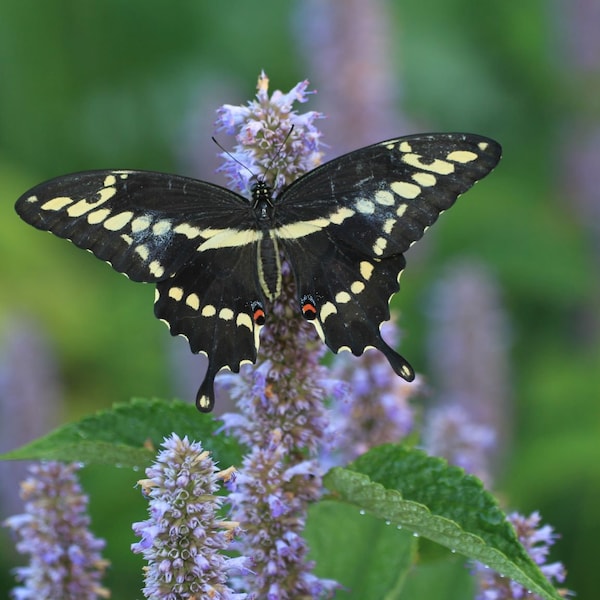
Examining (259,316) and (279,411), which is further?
(259,316)

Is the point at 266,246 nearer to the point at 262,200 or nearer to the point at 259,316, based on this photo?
the point at 262,200

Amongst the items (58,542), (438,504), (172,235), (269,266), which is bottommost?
(58,542)

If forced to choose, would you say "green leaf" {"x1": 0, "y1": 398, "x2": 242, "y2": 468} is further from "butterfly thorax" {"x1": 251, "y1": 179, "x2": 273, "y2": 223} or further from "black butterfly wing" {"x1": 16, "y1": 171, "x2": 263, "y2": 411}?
"butterfly thorax" {"x1": 251, "y1": 179, "x2": 273, "y2": 223}

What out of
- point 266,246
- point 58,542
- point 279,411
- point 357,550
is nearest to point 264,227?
point 266,246

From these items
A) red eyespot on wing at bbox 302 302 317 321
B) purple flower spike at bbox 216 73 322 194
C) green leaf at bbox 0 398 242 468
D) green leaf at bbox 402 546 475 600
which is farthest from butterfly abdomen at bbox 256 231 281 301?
green leaf at bbox 402 546 475 600

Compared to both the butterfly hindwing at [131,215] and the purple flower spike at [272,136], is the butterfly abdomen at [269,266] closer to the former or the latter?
the butterfly hindwing at [131,215]

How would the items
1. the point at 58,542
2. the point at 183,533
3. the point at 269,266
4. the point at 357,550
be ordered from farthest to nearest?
the point at 269,266
the point at 357,550
the point at 58,542
the point at 183,533

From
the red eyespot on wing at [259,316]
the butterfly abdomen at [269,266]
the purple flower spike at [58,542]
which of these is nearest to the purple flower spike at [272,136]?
the butterfly abdomen at [269,266]
